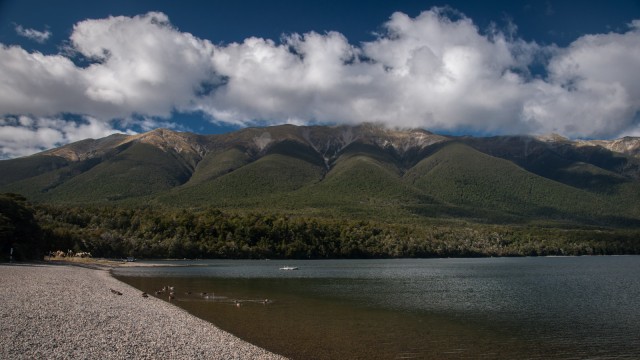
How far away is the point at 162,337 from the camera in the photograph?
27297 millimetres

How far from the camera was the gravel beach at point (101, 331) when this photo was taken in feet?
72.8

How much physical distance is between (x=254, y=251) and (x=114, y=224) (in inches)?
1720

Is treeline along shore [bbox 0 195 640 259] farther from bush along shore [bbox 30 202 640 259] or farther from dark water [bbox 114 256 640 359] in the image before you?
dark water [bbox 114 256 640 359]

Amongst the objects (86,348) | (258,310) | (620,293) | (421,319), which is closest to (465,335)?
(421,319)

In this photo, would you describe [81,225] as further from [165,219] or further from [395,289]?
[395,289]

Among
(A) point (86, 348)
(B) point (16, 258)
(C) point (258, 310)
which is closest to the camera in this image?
(A) point (86, 348)

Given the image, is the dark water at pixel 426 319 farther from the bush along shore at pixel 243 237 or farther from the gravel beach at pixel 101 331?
the bush along shore at pixel 243 237

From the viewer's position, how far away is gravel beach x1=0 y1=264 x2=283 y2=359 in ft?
72.8

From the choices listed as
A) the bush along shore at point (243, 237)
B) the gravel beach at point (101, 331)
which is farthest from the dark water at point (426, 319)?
the bush along shore at point (243, 237)

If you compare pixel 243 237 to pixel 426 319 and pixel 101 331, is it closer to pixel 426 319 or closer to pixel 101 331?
pixel 426 319

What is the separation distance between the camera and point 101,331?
1068 inches

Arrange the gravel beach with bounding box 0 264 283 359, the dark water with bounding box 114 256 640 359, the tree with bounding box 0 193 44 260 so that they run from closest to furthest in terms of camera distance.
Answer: the gravel beach with bounding box 0 264 283 359 → the dark water with bounding box 114 256 640 359 → the tree with bounding box 0 193 44 260

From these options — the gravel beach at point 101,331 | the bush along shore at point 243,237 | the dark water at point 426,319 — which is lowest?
the dark water at point 426,319

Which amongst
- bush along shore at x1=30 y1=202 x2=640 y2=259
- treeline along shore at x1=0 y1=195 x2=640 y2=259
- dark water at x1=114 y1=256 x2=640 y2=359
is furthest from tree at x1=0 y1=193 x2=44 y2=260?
bush along shore at x1=30 y1=202 x2=640 y2=259
